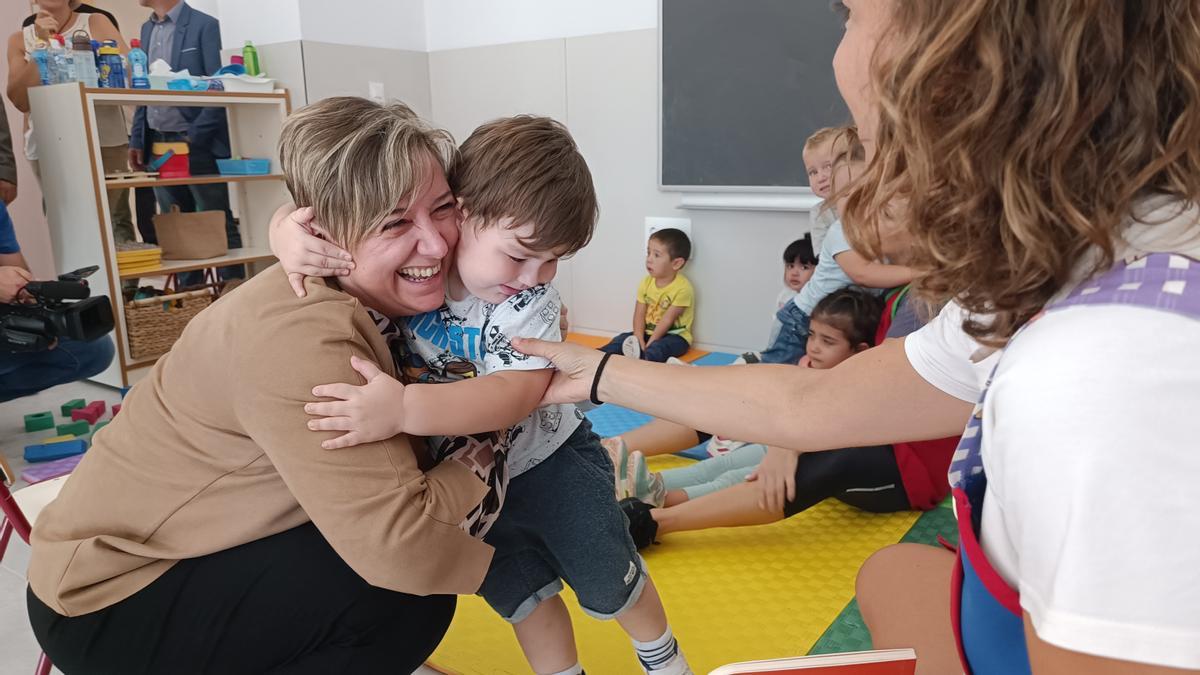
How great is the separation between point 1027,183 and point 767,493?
1816 mm

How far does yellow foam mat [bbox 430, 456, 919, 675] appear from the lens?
1907 millimetres

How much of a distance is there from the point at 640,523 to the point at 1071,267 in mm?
1780

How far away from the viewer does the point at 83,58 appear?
4004 millimetres

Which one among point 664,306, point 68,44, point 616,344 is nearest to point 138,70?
point 68,44

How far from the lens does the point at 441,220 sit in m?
1.34

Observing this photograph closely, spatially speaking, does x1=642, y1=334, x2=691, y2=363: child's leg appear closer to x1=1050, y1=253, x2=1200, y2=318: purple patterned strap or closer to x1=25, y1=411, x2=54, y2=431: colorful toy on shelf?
x1=25, y1=411, x2=54, y2=431: colorful toy on shelf

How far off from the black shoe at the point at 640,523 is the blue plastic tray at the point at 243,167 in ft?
11.4

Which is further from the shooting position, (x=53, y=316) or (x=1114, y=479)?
(x=53, y=316)

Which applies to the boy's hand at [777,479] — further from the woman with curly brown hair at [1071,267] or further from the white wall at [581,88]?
the white wall at [581,88]

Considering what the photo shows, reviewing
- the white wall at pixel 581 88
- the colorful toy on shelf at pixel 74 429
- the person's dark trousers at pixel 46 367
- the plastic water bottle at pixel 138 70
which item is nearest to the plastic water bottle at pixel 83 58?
the plastic water bottle at pixel 138 70

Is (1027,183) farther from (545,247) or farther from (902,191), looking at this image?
(545,247)

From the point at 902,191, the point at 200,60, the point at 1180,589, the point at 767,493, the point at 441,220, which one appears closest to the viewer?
the point at 1180,589

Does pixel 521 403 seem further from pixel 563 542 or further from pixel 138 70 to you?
pixel 138 70

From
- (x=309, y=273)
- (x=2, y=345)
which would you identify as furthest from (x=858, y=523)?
(x=2, y=345)
